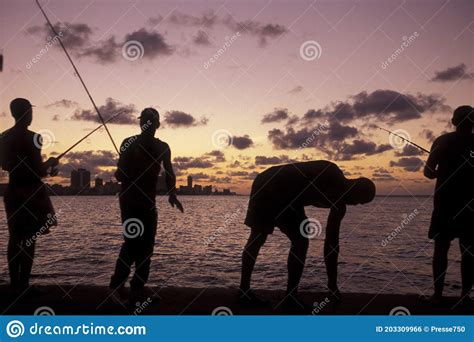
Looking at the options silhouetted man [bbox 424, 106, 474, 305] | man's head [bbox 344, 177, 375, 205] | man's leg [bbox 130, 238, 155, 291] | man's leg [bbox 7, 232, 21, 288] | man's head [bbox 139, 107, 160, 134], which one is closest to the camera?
man's head [bbox 344, 177, 375, 205]

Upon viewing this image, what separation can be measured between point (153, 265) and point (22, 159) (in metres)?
12.5

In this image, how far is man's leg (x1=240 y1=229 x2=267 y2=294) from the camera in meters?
4.11

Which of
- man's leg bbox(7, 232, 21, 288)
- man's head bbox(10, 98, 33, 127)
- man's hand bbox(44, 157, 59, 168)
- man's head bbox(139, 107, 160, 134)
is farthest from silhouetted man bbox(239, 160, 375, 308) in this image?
man's head bbox(10, 98, 33, 127)

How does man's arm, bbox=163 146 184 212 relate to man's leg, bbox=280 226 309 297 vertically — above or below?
above

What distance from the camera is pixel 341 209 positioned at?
13.0 feet

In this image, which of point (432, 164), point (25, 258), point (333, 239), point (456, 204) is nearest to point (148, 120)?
point (25, 258)

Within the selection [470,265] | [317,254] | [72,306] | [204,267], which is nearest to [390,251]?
[317,254]

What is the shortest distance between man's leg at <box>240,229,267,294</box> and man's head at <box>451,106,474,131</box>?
2.31 metres

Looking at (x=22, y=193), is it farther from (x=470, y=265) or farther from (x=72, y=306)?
(x=470, y=265)

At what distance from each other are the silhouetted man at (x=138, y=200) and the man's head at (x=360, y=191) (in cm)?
154

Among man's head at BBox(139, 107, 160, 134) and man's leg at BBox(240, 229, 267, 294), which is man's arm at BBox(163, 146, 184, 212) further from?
man's leg at BBox(240, 229, 267, 294)

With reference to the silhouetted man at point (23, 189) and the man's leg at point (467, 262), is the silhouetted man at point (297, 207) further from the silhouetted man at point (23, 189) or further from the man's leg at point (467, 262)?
the silhouetted man at point (23, 189)

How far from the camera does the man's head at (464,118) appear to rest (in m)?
4.43

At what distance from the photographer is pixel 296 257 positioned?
399cm
